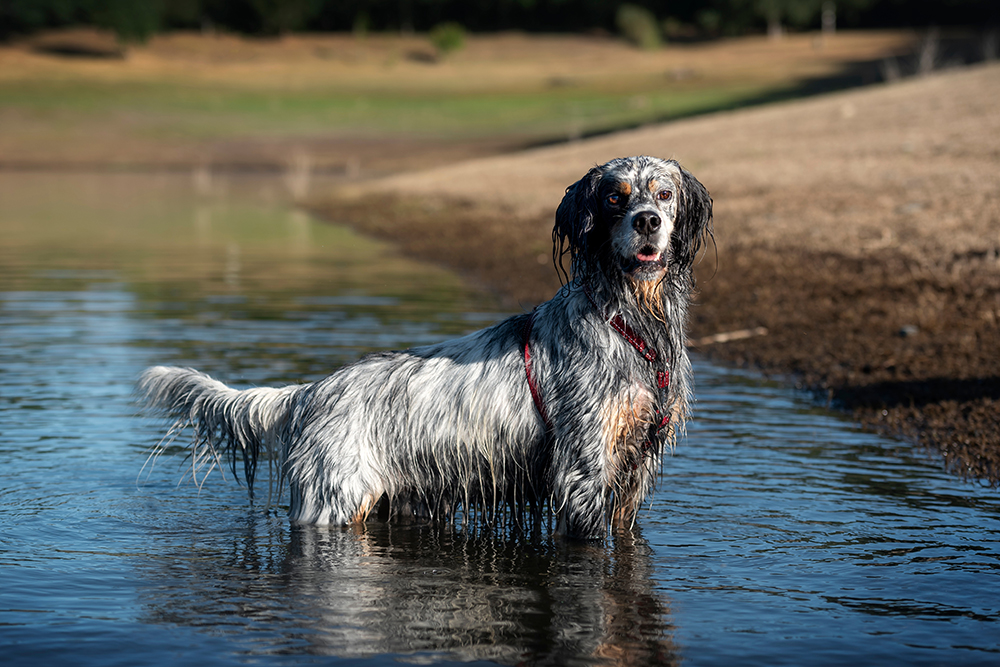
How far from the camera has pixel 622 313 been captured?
6.98m

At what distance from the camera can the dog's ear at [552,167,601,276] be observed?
268 inches

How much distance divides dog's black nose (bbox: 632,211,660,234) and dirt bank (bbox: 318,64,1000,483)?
409 cm

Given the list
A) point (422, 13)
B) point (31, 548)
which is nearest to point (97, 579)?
point (31, 548)

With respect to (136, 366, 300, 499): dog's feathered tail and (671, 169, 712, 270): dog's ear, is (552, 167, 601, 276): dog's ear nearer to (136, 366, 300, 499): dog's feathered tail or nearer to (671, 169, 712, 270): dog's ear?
(671, 169, 712, 270): dog's ear

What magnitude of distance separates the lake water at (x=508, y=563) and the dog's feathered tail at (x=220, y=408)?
2.06 ft

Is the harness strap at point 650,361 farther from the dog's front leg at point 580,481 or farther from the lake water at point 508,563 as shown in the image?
the lake water at point 508,563

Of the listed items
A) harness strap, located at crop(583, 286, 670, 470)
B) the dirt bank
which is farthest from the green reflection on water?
harness strap, located at crop(583, 286, 670, 470)

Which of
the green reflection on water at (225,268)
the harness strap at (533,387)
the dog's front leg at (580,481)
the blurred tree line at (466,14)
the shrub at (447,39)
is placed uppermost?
the blurred tree line at (466,14)

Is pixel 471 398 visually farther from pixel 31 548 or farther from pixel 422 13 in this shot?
pixel 422 13

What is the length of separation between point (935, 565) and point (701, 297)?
10.7 meters

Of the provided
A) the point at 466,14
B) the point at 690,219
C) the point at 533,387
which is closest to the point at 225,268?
the point at 533,387

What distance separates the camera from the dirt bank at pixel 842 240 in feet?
39.3

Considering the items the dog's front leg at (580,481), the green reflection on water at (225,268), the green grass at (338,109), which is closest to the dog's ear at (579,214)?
the dog's front leg at (580,481)

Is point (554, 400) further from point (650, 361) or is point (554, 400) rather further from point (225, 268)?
point (225, 268)
